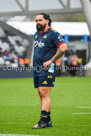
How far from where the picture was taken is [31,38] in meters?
39.1

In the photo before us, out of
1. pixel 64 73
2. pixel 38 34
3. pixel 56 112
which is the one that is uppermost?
pixel 38 34

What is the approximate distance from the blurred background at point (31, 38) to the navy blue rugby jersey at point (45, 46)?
19960 millimetres

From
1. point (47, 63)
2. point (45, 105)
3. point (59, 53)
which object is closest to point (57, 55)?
point (59, 53)

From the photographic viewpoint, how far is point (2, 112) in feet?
33.2

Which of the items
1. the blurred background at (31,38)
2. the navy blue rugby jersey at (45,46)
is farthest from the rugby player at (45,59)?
the blurred background at (31,38)

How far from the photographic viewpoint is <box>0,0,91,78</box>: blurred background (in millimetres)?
30203

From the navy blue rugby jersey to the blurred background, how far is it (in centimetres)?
1996

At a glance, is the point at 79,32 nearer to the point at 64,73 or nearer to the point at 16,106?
the point at 64,73

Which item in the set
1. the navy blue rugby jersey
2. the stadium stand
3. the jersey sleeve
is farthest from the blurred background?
the jersey sleeve

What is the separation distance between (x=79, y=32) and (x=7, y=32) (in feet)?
20.8

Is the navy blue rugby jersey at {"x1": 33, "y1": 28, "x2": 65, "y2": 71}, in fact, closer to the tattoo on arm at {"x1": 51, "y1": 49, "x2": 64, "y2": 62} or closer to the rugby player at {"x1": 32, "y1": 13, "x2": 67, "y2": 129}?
the rugby player at {"x1": 32, "y1": 13, "x2": 67, "y2": 129}

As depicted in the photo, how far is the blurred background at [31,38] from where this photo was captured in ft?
99.1

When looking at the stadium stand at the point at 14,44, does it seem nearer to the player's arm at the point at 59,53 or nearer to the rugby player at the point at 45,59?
the rugby player at the point at 45,59

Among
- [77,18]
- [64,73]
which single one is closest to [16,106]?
[64,73]
